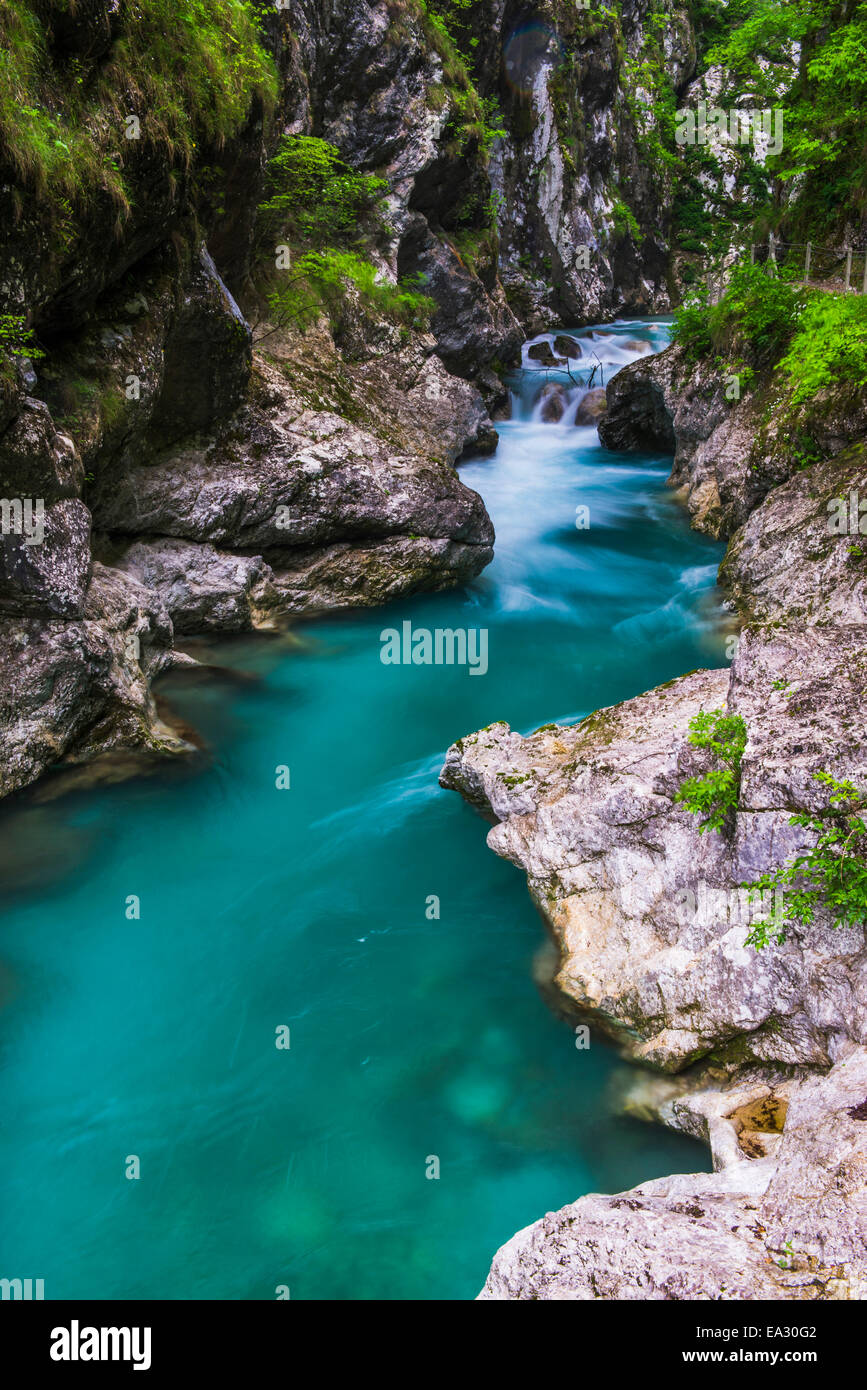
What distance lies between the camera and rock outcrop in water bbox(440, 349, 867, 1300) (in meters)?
3.47

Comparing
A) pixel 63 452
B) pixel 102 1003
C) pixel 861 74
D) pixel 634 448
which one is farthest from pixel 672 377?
pixel 102 1003

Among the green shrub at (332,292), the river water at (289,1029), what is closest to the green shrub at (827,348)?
the river water at (289,1029)

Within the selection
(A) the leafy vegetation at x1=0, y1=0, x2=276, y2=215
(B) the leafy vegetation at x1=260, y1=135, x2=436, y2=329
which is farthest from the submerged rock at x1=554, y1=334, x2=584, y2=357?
(A) the leafy vegetation at x1=0, y1=0, x2=276, y2=215

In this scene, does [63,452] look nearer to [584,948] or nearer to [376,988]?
[376,988]

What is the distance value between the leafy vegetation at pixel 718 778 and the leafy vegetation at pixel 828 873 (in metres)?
0.54

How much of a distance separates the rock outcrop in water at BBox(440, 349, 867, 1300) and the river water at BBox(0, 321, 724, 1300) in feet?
1.68

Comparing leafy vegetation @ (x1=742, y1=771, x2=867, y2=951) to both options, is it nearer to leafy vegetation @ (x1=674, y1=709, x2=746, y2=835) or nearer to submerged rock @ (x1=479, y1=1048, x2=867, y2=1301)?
leafy vegetation @ (x1=674, y1=709, x2=746, y2=835)

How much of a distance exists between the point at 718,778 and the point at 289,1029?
3.57 meters

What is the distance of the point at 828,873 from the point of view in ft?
16.0

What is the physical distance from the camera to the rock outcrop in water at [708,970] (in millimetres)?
3467

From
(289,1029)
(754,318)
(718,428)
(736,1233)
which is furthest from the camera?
(718,428)

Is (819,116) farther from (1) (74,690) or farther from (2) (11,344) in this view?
(1) (74,690)

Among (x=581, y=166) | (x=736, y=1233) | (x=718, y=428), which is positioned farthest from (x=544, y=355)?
(x=736, y=1233)

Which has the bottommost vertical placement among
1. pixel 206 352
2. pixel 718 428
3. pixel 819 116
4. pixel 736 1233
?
pixel 736 1233
